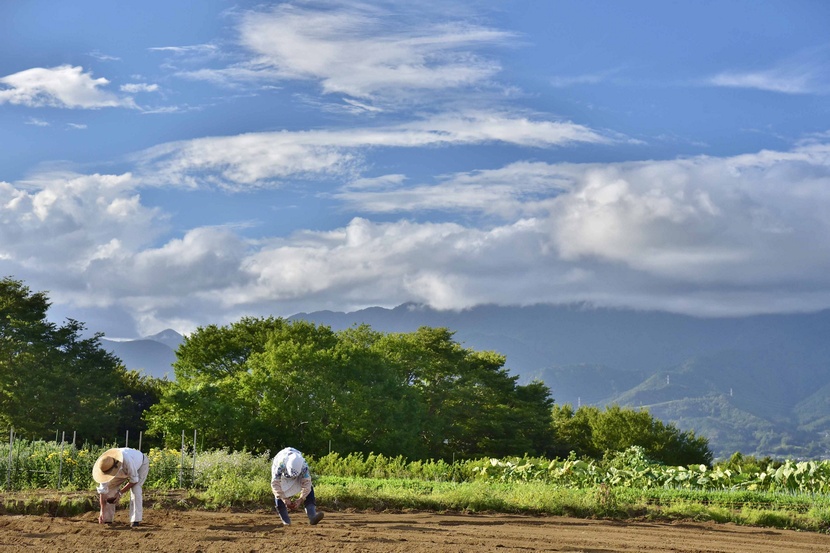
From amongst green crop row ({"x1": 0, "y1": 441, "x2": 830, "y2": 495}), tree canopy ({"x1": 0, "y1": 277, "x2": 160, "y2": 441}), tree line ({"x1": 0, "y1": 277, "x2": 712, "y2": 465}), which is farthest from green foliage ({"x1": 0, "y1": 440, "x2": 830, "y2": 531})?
tree canopy ({"x1": 0, "y1": 277, "x2": 160, "y2": 441})

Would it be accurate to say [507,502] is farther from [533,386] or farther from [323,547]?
[533,386]

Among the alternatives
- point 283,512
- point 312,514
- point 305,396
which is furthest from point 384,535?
point 305,396

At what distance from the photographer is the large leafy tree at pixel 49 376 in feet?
163

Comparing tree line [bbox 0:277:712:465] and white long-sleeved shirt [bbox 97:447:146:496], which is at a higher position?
tree line [bbox 0:277:712:465]

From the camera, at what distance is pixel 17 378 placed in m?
50.3

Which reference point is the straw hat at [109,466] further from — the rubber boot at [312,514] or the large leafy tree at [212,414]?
the large leafy tree at [212,414]

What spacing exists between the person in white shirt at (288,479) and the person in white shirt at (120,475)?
2.22 metres

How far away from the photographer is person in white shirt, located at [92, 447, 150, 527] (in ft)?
53.4

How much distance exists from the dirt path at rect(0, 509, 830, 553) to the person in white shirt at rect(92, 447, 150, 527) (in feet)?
1.23

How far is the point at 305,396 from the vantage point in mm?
43344

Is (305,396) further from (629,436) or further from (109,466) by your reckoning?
(629,436)

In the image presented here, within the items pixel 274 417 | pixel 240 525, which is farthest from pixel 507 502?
pixel 274 417

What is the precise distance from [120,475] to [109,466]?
240mm

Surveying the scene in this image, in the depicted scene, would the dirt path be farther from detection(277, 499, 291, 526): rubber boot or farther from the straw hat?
the straw hat
